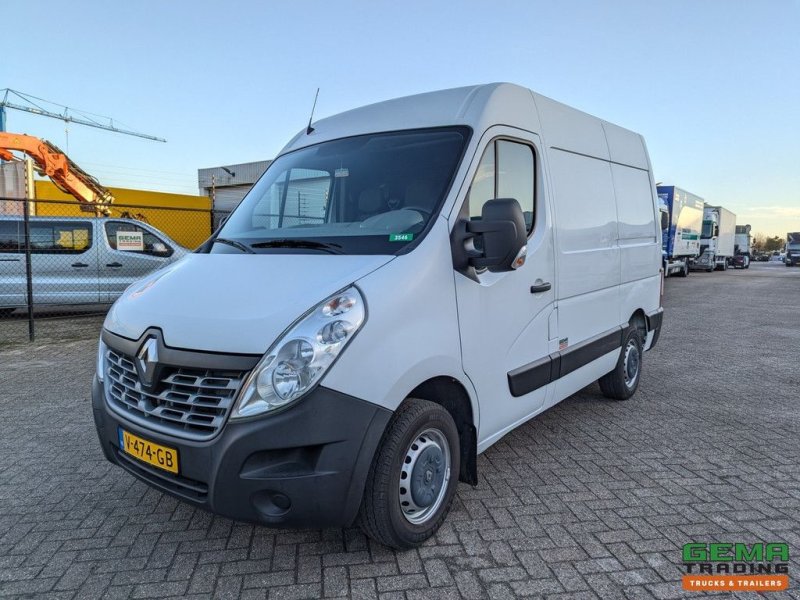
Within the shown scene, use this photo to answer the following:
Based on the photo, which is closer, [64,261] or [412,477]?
→ [412,477]

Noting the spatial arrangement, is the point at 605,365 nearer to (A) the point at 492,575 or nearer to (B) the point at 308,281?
(A) the point at 492,575

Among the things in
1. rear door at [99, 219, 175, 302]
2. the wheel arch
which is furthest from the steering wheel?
rear door at [99, 219, 175, 302]

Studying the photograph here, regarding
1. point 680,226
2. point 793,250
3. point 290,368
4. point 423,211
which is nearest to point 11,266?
point 423,211

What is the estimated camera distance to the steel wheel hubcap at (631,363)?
5359mm

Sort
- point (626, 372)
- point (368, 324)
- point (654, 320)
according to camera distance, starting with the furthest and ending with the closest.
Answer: point (654, 320)
point (626, 372)
point (368, 324)

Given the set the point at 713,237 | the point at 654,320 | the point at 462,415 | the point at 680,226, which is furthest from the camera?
the point at 713,237

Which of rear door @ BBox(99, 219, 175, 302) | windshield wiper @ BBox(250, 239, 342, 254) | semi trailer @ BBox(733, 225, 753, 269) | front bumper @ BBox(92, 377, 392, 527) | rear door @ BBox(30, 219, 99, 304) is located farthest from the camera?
semi trailer @ BBox(733, 225, 753, 269)

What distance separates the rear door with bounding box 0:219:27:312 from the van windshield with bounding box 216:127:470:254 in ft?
26.2

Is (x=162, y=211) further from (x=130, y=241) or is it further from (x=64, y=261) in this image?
(x=64, y=261)

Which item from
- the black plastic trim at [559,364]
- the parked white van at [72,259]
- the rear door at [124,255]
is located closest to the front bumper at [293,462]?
the black plastic trim at [559,364]

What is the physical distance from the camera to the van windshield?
9.59 feet

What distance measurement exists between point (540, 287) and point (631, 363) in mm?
2489

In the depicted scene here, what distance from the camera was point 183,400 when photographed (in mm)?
2428

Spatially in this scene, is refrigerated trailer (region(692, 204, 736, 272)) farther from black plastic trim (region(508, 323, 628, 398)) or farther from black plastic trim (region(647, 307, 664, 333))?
black plastic trim (region(508, 323, 628, 398))
